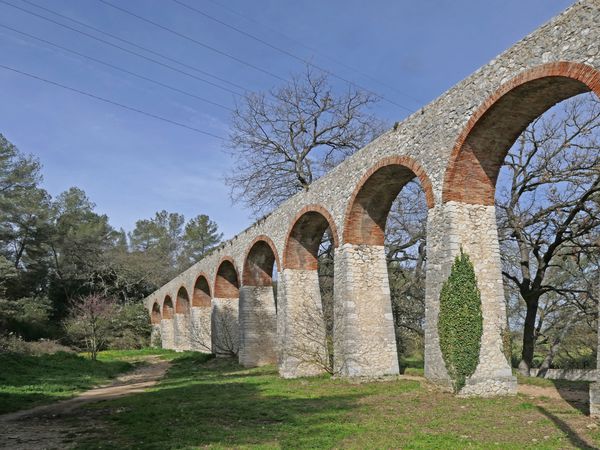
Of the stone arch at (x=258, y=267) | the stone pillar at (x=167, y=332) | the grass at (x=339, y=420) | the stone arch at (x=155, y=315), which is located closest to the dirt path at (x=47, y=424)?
the grass at (x=339, y=420)

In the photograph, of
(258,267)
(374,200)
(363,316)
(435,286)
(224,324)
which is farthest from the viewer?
(224,324)

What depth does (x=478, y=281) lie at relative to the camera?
9164mm

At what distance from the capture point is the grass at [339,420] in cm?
627

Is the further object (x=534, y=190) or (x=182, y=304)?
(x=182, y=304)

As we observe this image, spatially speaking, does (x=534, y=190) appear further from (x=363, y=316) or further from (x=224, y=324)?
(x=224, y=324)

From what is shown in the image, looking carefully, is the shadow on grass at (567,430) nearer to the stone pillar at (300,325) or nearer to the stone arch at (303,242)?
the stone pillar at (300,325)

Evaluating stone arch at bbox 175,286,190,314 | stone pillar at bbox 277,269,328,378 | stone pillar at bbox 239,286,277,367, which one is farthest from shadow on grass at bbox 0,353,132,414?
stone arch at bbox 175,286,190,314

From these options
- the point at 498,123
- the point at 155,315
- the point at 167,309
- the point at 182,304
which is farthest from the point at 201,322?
the point at 498,123

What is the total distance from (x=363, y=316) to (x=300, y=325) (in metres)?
3.19

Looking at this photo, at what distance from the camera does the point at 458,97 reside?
9320 millimetres

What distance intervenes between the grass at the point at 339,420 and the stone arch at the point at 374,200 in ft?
11.2

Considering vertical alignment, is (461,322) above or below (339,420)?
above

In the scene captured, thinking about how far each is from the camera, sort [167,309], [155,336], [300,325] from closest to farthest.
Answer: [300,325] → [167,309] → [155,336]

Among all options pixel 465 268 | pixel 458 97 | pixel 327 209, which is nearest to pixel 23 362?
pixel 327 209
